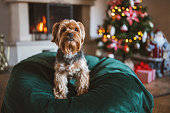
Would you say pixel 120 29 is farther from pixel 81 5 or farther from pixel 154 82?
pixel 81 5

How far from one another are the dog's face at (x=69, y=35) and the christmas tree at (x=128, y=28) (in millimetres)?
1953

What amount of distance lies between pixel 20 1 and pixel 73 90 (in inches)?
102

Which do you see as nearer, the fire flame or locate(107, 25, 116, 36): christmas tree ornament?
locate(107, 25, 116, 36): christmas tree ornament

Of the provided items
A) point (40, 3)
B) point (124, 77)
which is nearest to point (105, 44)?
point (40, 3)

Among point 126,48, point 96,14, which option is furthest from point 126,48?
point 96,14

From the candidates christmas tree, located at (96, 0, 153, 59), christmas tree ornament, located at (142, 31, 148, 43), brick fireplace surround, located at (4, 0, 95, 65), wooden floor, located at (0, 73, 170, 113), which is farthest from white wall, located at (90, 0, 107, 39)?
wooden floor, located at (0, 73, 170, 113)

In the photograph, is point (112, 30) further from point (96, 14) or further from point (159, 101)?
point (159, 101)

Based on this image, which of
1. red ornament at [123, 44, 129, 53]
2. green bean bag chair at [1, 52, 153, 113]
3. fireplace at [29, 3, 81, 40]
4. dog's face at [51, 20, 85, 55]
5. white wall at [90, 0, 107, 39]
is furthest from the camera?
white wall at [90, 0, 107, 39]

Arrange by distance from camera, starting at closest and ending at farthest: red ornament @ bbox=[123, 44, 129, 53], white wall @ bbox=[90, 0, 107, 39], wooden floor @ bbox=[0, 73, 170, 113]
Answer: wooden floor @ bbox=[0, 73, 170, 113], red ornament @ bbox=[123, 44, 129, 53], white wall @ bbox=[90, 0, 107, 39]

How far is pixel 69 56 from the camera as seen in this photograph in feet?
5.85

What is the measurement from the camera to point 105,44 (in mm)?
4047

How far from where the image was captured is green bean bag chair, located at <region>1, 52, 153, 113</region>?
1.54 m

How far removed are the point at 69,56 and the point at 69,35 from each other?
0.23 meters

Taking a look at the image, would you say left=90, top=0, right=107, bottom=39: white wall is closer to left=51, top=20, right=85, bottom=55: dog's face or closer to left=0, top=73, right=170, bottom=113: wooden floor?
left=0, top=73, right=170, bottom=113: wooden floor
